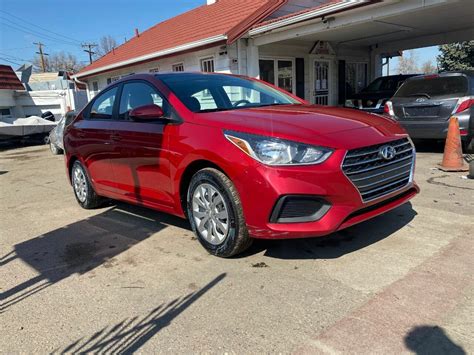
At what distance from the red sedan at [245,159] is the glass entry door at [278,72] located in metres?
8.75

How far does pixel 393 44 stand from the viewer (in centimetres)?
1599

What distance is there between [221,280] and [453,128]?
17.8ft

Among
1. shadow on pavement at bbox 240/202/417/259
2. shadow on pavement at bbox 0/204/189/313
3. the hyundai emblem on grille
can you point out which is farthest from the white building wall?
the hyundai emblem on grille

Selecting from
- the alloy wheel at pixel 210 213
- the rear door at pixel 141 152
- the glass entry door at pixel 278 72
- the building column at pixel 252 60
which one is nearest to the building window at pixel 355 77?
the glass entry door at pixel 278 72

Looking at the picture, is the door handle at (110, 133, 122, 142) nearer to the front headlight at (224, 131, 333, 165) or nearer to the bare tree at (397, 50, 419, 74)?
the front headlight at (224, 131, 333, 165)

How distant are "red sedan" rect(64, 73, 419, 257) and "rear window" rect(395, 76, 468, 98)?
14.5 ft

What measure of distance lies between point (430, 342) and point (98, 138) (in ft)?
13.6

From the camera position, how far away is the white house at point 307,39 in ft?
33.4

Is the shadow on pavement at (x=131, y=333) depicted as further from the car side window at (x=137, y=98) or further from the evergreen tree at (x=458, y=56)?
the evergreen tree at (x=458, y=56)

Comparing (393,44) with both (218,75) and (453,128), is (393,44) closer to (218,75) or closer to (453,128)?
(453,128)

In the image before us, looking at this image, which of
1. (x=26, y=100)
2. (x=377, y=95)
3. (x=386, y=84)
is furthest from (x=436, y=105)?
(x=26, y=100)

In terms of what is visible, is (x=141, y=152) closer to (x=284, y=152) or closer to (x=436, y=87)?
(x=284, y=152)

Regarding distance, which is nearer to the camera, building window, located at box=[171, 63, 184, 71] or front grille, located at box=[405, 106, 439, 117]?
front grille, located at box=[405, 106, 439, 117]

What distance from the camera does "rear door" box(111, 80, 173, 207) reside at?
418cm
